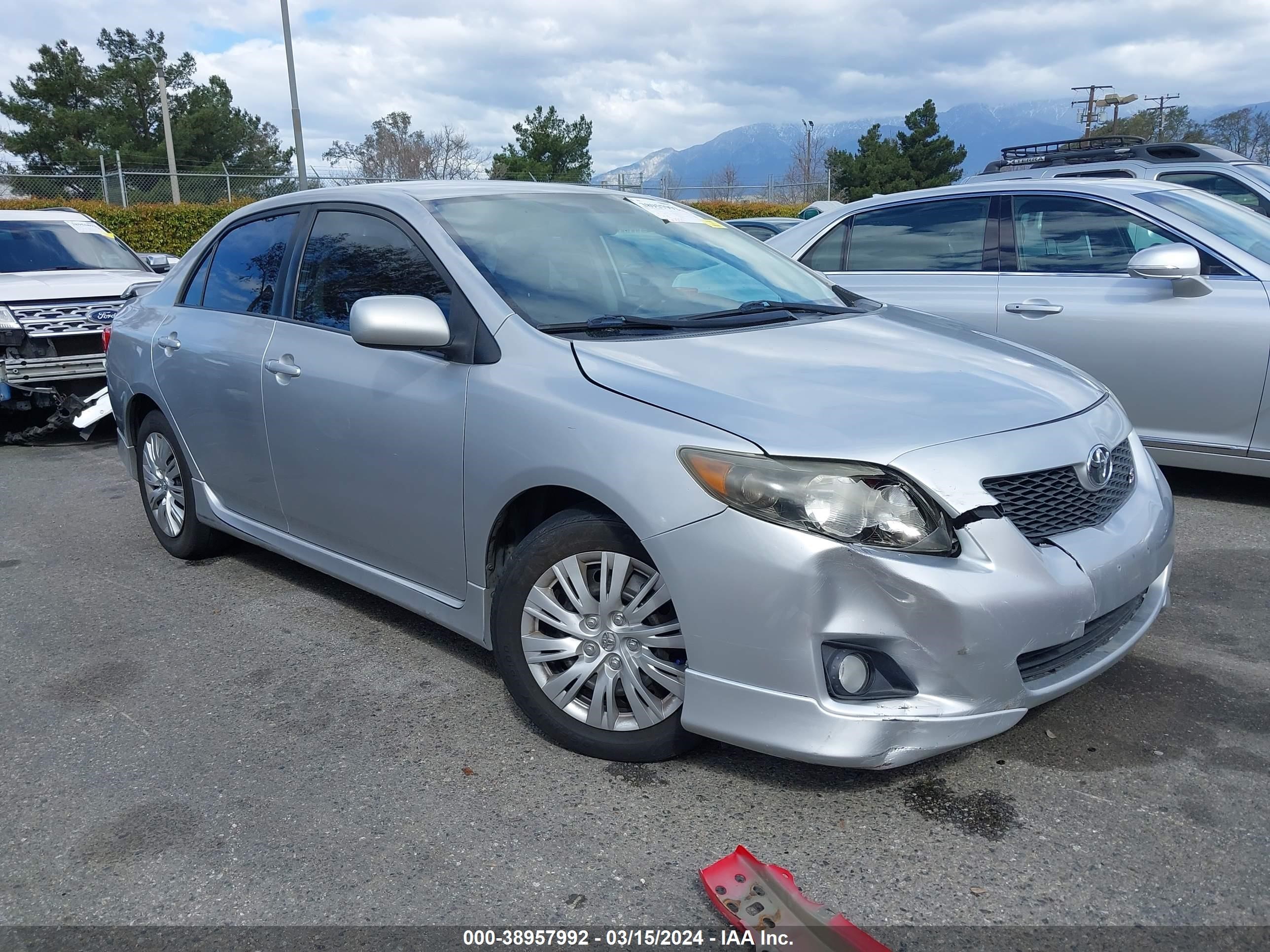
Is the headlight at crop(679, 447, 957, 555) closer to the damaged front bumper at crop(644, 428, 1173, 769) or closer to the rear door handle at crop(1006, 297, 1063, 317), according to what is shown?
the damaged front bumper at crop(644, 428, 1173, 769)

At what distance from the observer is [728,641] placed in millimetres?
2559

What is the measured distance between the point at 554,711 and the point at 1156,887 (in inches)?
61.1

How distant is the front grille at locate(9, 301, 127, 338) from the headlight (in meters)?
6.76

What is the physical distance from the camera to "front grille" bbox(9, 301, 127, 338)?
7.79 metres

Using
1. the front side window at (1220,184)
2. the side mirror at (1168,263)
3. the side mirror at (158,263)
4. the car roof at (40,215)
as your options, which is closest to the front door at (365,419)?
the side mirror at (1168,263)

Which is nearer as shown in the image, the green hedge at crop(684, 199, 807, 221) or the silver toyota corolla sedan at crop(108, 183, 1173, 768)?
the silver toyota corolla sedan at crop(108, 183, 1173, 768)

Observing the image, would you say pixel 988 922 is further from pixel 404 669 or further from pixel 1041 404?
pixel 404 669

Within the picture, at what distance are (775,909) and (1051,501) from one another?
4.08 feet

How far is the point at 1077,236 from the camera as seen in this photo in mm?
5633

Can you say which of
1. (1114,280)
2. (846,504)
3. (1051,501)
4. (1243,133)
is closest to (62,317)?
(1114,280)

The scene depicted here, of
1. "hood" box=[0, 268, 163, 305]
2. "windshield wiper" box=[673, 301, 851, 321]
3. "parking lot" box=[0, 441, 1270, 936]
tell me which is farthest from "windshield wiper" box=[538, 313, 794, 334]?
"hood" box=[0, 268, 163, 305]

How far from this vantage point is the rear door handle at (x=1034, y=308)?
18.0ft


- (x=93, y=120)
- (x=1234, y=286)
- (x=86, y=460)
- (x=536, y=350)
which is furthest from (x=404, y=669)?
(x=93, y=120)

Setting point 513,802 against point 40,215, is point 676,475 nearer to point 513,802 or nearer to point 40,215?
point 513,802
